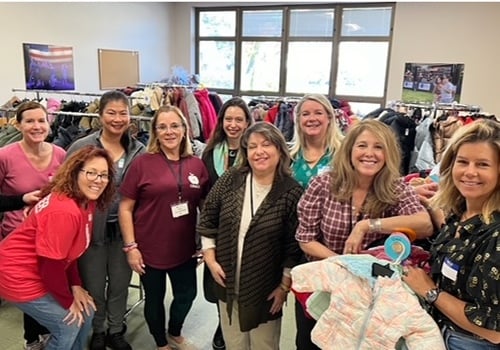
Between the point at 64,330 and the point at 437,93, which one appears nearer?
the point at 64,330

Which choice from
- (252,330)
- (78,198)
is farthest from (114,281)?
(252,330)

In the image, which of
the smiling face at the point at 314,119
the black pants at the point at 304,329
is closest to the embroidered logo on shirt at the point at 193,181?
the smiling face at the point at 314,119

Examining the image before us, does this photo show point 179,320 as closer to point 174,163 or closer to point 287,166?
point 174,163

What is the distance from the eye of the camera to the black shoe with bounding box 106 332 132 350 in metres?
2.37

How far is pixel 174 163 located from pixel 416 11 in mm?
5720

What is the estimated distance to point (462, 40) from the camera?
6094 mm

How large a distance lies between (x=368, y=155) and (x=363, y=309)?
538 mm

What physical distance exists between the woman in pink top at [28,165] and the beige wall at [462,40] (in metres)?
5.81

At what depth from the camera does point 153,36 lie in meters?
7.36

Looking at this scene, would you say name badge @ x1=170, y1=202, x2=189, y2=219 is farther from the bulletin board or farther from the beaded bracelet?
the bulletin board

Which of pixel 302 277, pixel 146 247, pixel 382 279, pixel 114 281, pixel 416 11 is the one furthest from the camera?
pixel 416 11

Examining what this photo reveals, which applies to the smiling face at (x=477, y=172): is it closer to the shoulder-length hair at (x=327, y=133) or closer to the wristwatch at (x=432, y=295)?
the wristwatch at (x=432, y=295)

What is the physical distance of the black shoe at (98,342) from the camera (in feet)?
7.74

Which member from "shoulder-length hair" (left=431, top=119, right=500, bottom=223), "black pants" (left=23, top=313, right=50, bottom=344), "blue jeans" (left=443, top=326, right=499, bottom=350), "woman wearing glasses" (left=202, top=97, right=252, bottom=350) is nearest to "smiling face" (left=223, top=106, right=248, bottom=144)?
"woman wearing glasses" (left=202, top=97, right=252, bottom=350)
